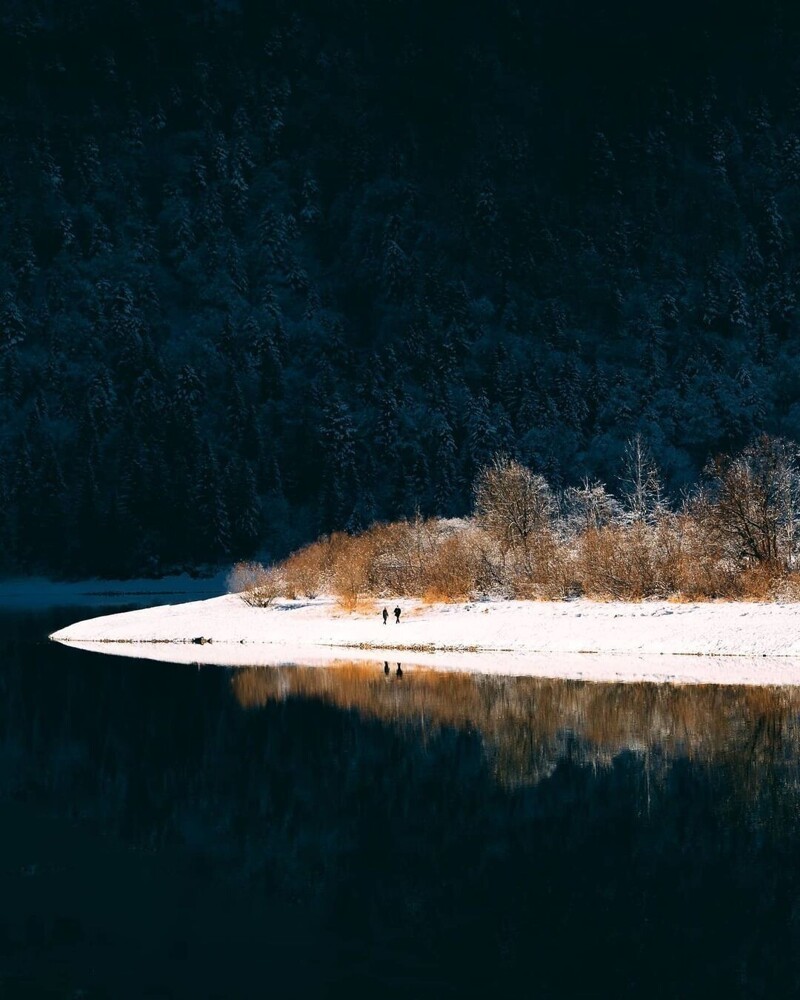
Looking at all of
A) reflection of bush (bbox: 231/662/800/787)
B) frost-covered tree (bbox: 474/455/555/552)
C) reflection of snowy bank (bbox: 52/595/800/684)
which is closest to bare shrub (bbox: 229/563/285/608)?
reflection of snowy bank (bbox: 52/595/800/684)

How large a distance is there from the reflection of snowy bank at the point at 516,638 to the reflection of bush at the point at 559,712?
307 centimetres

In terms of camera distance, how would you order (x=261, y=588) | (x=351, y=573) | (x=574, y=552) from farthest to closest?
(x=261, y=588) → (x=351, y=573) → (x=574, y=552)

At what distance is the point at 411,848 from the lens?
21.5m

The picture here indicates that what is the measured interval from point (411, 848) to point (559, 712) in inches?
566

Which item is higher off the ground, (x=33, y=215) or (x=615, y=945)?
(x=33, y=215)

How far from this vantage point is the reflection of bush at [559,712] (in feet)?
94.8

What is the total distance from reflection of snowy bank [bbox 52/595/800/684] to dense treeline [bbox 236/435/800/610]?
2.73 m

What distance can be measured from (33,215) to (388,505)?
81.3 meters

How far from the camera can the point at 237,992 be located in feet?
48.7

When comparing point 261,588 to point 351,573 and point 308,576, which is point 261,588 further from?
point 351,573

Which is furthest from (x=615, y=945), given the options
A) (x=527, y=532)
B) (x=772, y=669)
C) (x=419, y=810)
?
(x=527, y=532)

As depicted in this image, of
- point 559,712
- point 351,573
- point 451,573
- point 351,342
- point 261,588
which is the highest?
point 351,342

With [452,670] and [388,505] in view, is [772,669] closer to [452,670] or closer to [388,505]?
[452,670]

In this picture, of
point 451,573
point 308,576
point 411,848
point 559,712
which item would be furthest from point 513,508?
point 411,848
